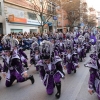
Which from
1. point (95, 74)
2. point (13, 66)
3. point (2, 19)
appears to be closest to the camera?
point (95, 74)

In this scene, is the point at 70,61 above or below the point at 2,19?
below

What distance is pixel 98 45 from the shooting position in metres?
3.92

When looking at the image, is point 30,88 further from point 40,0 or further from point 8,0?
point 40,0

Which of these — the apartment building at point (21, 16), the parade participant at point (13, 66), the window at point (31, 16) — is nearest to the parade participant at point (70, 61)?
the parade participant at point (13, 66)

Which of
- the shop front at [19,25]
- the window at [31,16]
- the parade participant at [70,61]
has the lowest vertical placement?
the parade participant at [70,61]

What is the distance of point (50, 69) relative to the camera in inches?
176

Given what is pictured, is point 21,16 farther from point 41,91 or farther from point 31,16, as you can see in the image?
point 41,91

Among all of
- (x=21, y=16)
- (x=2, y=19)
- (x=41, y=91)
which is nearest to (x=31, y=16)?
(x=21, y=16)

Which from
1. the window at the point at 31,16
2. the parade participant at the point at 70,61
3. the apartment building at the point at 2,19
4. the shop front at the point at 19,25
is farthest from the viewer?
the window at the point at 31,16

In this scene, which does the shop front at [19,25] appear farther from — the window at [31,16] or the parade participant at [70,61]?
the parade participant at [70,61]

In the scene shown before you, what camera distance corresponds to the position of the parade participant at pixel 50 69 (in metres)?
4.29

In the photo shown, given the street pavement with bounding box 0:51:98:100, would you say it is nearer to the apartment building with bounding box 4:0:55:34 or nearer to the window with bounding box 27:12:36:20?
the apartment building with bounding box 4:0:55:34

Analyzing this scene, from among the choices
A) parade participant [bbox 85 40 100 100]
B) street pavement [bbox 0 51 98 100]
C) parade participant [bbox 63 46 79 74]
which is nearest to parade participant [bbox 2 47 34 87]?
street pavement [bbox 0 51 98 100]

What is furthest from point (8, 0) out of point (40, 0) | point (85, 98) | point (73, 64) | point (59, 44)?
point (85, 98)
